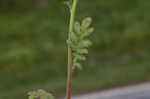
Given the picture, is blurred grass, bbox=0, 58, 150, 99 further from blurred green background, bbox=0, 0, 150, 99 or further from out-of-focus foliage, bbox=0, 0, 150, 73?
out-of-focus foliage, bbox=0, 0, 150, 73

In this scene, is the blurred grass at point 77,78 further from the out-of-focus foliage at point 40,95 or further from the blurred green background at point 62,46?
the out-of-focus foliage at point 40,95

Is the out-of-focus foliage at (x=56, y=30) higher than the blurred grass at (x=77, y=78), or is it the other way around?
the out-of-focus foliage at (x=56, y=30)

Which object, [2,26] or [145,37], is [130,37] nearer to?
[145,37]

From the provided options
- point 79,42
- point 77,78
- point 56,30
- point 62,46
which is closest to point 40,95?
point 79,42

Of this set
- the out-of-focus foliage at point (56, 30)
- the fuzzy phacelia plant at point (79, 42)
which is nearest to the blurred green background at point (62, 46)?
the out-of-focus foliage at point (56, 30)

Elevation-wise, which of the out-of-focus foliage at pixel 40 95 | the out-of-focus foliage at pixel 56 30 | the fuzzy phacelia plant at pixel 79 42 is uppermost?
the out-of-focus foliage at pixel 56 30

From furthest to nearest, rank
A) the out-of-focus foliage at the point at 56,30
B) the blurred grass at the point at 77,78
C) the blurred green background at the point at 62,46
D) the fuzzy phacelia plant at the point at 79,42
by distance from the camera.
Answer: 1. the out-of-focus foliage at the point at 56,30
2. the blurred green background at the point at 62,46
3. the blurred grass at the point at 77,78
4. the fuzzy phacelia plant at the point at 79,42

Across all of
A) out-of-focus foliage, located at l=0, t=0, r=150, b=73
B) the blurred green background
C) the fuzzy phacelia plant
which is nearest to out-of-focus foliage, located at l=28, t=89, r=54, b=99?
the fuzzy phacelia plant

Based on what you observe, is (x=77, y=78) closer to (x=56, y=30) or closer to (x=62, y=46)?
(x=62, y=46)
